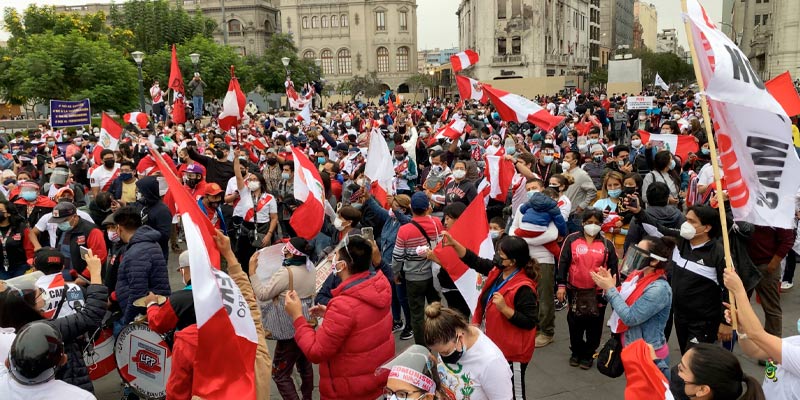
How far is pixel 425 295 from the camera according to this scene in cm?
628

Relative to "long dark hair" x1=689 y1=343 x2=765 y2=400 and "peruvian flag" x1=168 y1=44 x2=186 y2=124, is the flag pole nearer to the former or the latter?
"long dark hair" x1=689 y1=343 x2=765 y2=400

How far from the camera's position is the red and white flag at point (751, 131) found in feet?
10.9

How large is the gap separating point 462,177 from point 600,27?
360 ft

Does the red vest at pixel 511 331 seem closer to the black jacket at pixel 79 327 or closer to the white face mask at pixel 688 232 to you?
the white face mask at pixel 688 232

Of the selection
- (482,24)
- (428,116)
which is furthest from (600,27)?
(428,116)

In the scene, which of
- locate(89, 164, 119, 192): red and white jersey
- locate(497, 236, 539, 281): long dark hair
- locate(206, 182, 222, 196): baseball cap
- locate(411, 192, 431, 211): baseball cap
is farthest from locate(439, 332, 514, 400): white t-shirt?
locate(89, 164, 119, 192): red and white jersey

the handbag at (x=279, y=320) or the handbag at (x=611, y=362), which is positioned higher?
the handbag at (x=279, y=320)

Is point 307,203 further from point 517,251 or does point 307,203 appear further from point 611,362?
point 611,362

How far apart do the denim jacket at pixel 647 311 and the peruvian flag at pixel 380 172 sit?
3.66 meters

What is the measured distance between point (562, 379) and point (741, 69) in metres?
3.36

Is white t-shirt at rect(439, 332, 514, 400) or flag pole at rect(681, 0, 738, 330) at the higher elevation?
flag pole at rect(681, 0, 738, 330)

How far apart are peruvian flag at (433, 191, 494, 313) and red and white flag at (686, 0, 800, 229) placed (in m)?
2.28

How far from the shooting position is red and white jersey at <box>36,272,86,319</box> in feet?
14.4

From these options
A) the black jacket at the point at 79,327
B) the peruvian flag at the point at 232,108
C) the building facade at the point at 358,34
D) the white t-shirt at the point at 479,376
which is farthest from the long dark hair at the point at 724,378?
the building facade at the point at 358,34
